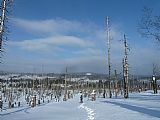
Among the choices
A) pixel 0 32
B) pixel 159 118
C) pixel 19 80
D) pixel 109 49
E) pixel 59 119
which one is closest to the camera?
pixel 159 118

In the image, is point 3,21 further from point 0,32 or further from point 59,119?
point 59,119

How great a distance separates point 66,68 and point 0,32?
166 feet

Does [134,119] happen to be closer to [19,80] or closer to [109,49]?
[109,49]

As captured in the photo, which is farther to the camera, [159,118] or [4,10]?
[4,10]

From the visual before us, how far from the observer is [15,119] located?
21.3m

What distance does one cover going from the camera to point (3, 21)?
2383 cm

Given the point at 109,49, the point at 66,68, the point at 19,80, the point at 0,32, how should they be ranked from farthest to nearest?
the point at 19,80 < the point at 66,68 < the point at 109,49 < the point at 0,32

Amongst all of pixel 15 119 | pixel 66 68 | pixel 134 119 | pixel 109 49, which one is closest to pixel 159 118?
pixel 134 119

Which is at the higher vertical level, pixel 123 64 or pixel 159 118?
pixel 123 64

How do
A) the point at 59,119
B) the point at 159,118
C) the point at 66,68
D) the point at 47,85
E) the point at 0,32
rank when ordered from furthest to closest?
the point at 47,85 < the point at 66,68 < the point at 0,32 < the point at 59,119 < the point at 159,118

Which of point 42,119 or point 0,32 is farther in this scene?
point 0,32

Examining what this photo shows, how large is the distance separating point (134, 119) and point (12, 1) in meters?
13.4

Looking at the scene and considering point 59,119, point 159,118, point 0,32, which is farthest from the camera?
point 0,32

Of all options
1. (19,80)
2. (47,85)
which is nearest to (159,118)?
(47,85)
